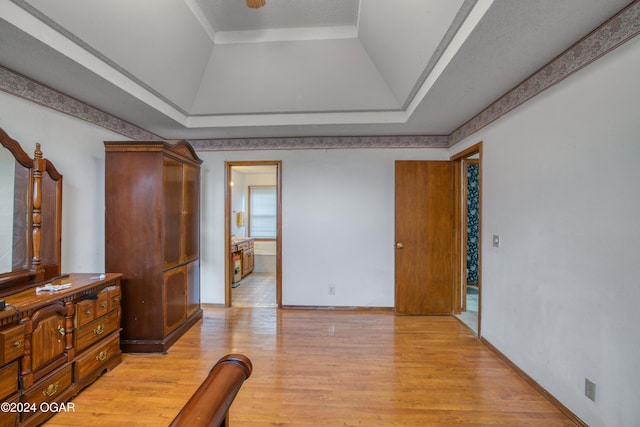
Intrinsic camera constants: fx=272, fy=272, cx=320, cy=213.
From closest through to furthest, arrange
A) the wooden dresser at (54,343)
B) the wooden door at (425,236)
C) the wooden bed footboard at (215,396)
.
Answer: the wooden bed footboard at (215,396)
the wooden dresser at (54,343)
the wooden door at (425,236)

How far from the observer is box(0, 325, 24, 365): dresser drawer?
59.1 inches

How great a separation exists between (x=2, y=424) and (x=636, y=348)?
11.3ft

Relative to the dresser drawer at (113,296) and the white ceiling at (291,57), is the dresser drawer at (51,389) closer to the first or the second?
the dresser drawer at (113,296)

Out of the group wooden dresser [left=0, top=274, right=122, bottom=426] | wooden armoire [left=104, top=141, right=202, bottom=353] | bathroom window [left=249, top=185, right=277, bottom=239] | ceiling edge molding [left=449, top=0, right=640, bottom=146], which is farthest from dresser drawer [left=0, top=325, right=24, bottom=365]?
bathroom window [left=249, top=185, right=277, bottom=239]

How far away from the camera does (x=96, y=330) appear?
2186mm

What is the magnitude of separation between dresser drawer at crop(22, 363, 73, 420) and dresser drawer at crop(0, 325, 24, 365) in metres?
0.27

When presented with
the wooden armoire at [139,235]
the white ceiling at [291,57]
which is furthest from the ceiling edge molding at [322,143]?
the wooden armoire at [139,235]

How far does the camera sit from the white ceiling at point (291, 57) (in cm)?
165

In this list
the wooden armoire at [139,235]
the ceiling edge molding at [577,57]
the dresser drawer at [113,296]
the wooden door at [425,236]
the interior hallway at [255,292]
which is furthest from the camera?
the interior hallway at [255,292]

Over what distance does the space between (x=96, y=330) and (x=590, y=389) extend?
3500mm

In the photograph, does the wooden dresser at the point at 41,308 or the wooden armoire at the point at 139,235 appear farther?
the wooden armoire at the point at 139,235

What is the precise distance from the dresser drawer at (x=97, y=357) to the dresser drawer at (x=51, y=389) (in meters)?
0.06

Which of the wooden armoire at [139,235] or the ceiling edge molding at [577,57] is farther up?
the ceiling edge molding at [577,57]

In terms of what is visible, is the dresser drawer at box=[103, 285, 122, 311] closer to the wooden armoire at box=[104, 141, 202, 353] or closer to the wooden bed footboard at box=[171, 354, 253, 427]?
the wooden armoire at box=[104, 141, 202, 353]
